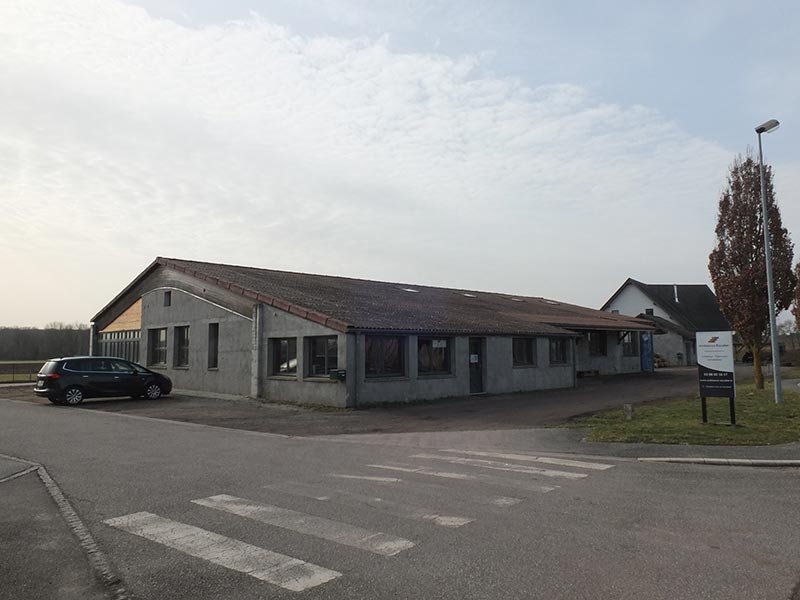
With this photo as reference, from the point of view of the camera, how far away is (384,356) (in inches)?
793

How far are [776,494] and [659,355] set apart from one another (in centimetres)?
4390

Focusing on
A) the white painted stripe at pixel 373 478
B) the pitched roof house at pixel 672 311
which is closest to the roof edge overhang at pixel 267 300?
the white painted stripe at pixel 373 478

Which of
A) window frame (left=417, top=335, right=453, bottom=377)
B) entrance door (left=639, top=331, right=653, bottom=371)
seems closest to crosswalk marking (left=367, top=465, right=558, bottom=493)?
window frame (left=417, top=335, right=453, bottom=377)

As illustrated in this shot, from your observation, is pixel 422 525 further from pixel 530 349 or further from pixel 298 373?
pixel 530 349

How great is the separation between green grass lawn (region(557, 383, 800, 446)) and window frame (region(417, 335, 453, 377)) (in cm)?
622

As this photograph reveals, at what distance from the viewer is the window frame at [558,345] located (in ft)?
90.3

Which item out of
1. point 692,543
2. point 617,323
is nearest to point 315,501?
point 692,543

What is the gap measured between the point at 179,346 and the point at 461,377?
13.8 metres

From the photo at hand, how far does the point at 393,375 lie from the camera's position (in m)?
20.2

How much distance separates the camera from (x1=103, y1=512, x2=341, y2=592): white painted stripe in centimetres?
472

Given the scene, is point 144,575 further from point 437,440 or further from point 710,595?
point 437,440

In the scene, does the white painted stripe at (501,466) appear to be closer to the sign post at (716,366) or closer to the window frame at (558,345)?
the sign post at (716,366)

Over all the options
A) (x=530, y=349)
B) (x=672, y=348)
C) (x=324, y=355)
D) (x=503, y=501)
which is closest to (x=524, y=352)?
(x=530, y=349)

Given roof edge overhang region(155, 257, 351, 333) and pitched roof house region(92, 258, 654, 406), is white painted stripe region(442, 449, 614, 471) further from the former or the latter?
roof edge overhang region(155, 257, 351, 333)
